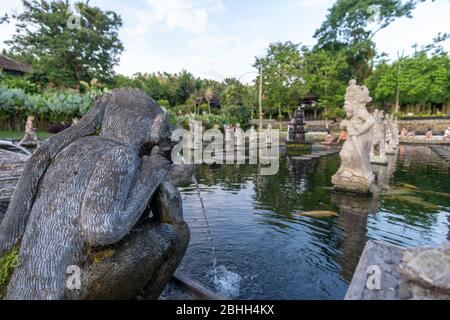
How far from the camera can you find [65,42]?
28.7m

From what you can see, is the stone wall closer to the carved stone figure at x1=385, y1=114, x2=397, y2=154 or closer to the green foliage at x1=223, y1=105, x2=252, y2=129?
the carved stone figure at x1=385, y1=114, x2=397, y2=154

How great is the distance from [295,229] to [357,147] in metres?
3.47

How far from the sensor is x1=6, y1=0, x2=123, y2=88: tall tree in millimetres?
29031

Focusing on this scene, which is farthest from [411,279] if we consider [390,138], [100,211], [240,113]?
[240,113]

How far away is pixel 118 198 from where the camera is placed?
1.60m

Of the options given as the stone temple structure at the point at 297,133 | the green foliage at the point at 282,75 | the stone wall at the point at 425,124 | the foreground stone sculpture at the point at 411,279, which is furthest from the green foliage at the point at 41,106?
the stone wall at the point at 425,124

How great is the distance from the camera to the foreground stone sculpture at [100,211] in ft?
5.04

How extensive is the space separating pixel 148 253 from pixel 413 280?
1.49 meters

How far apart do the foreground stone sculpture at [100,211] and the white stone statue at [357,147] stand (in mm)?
5910

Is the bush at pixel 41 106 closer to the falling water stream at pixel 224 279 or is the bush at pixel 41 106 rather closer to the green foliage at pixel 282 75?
the falling water stream at pixel 224 279

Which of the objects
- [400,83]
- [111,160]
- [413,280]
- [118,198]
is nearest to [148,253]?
[118,198]

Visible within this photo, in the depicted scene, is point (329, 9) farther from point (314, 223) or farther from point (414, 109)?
point (314, 223)
